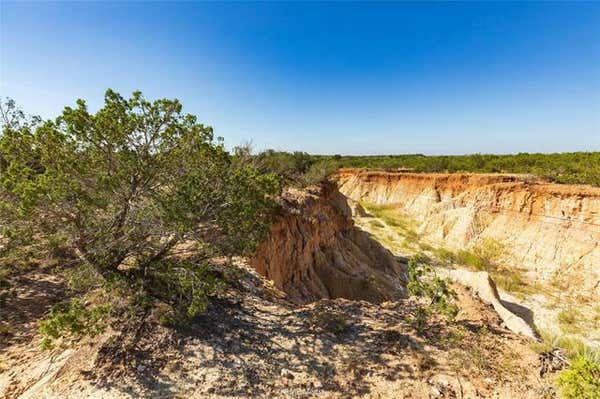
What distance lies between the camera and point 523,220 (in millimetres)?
22969

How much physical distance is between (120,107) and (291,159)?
20.3m

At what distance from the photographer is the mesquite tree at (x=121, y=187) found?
409cm

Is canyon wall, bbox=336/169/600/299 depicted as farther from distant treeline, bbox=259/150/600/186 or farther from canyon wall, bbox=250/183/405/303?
canyon wall, bbox=250/183/405/303

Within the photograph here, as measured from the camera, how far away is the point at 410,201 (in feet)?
118

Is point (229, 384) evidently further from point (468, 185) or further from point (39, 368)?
point (468, 185)

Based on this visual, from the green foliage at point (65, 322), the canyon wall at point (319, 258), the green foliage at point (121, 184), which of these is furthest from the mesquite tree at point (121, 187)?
the canyon wall at point (319, 258)

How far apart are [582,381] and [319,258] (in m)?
11.3

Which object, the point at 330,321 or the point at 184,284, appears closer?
the point at 184,284

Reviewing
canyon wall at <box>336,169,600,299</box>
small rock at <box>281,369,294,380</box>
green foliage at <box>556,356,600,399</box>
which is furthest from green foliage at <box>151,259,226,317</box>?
canyon wall at <box>336,169,600,299</box>

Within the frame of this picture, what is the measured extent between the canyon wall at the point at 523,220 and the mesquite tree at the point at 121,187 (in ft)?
78.2

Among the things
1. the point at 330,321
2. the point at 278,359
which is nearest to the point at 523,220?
the point at 330,321

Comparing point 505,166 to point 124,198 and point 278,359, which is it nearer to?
point 278,359

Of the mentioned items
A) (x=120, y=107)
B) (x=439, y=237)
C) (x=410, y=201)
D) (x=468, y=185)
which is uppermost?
(x=120, y=107)

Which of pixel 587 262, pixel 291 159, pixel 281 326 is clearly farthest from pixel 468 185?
pixel 281 326
